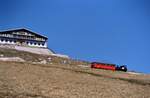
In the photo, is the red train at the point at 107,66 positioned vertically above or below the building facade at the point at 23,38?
below

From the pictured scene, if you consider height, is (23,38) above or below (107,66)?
above

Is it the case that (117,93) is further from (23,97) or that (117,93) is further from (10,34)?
(10,34)

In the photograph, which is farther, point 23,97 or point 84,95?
point 84,95

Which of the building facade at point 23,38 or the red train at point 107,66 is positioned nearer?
the red train at point 107,66

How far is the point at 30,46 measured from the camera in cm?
11469

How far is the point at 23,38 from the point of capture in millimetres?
115500

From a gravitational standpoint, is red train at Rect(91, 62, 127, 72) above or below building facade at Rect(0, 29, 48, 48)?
below

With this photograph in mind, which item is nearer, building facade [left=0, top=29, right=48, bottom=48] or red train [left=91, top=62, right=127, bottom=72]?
red train [left=91, top=62, right=127, bottom=72]

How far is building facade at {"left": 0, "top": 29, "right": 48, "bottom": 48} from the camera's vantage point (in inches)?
4459

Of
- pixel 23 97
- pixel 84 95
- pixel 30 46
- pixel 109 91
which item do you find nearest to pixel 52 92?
pixel 84 95

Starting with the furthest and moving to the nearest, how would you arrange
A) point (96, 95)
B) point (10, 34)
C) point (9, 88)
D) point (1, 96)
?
point (10, 34), point (96, 95), point (9, 88), point (1, 96)

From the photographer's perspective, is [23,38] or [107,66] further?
[23,38]

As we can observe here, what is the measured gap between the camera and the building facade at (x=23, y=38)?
113250mm

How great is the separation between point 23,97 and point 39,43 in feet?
317
